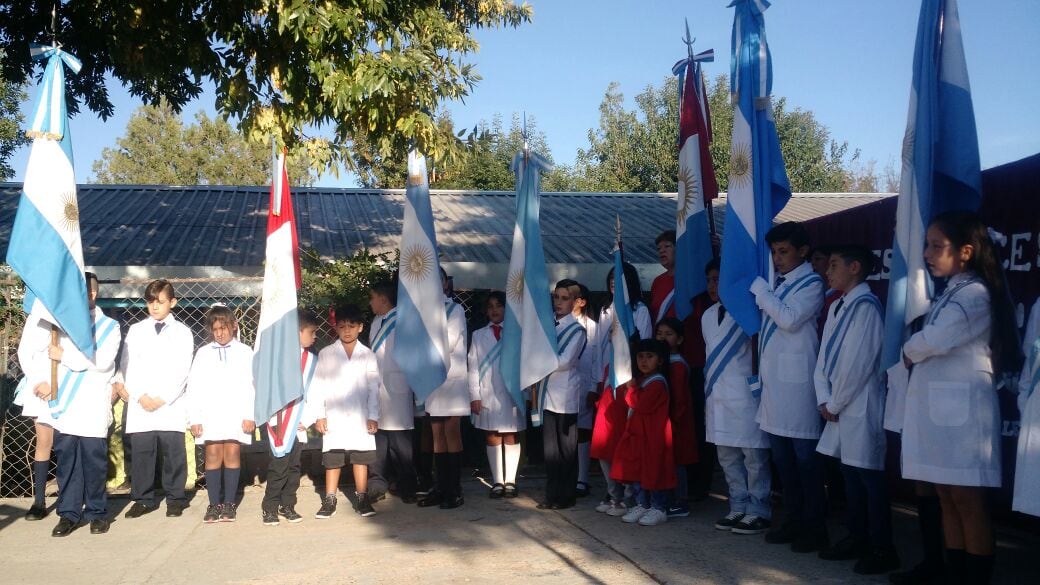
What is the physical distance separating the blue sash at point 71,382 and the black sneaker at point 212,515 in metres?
1.35

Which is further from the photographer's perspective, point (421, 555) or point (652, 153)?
point (652, 153)

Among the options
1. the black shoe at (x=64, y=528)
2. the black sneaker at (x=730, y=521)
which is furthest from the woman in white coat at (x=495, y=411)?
the black shoe at (x=64, y=528)

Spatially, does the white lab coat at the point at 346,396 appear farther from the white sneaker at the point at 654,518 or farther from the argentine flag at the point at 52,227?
the white sneaker at the point at 654,518

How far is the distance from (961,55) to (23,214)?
248 inches

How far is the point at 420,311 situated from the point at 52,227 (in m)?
2.86

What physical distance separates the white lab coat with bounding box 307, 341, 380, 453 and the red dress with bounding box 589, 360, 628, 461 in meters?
1.87

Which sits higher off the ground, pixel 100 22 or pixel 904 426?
pixel 100 22

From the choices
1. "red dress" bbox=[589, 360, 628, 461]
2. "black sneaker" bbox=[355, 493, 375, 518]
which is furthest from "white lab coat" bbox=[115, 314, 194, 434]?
"red dress" bbox=[589, 360, 628, 461]

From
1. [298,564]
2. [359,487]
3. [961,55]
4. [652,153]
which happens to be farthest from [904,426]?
[652,153]

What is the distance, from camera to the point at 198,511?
802cm

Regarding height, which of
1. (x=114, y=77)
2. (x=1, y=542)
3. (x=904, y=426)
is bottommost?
(x=1, y=542)

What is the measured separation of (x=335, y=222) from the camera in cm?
1456

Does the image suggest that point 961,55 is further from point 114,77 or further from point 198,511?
point 114,77

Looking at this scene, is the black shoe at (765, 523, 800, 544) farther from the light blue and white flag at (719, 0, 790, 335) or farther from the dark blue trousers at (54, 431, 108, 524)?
the dark blue trousers at (54, 431, 108, 524)
